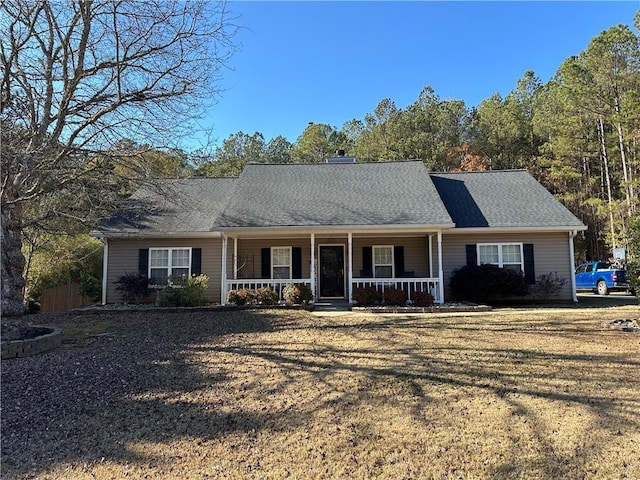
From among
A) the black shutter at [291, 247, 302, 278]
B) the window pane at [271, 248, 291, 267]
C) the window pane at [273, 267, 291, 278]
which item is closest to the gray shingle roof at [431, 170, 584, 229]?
the black shutter at [291, 247, 302, 278]

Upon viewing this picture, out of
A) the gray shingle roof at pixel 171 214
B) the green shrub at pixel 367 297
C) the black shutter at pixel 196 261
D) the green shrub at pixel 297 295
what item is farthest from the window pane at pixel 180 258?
the green shrub at pixel 367 297

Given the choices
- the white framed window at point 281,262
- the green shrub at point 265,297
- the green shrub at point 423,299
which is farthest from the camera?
the white framed window at point 281,262

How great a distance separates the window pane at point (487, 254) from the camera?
14.4 metres

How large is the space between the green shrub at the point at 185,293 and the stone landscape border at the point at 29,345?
481 centimetres

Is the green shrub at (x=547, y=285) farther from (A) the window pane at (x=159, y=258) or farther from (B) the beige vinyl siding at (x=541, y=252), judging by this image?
(A) the window pane at (x=159, y=258)

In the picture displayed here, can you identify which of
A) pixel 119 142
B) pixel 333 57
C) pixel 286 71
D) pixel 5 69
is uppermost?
pixel 333 57

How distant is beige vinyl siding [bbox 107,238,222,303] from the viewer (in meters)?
14.8

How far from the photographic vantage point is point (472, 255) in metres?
14.5

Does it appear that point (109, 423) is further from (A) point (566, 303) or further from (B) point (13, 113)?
(A) point (566, 303)

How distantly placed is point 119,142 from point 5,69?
93.4 inches

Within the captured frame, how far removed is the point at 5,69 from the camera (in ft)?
26.6

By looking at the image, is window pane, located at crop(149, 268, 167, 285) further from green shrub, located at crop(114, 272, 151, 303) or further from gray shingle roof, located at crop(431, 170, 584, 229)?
gray shingle roof, located at crop(431, 170, 584, 229)

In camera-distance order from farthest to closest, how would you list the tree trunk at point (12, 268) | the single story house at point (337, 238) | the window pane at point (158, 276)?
the window pane at point (158, 276) → the single story house at point (337, 238) → the tree trunk at point (12, 268)

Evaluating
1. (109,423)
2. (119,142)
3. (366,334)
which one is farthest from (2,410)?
(119,142)
